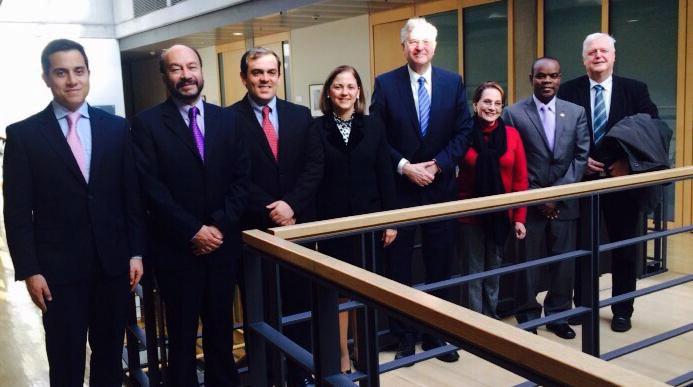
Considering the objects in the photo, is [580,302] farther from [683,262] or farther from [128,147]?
[683,262]

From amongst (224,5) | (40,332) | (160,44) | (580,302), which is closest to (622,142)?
(580,302)

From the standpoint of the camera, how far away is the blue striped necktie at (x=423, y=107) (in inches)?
128

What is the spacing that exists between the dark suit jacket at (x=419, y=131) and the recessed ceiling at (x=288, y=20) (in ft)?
22.3

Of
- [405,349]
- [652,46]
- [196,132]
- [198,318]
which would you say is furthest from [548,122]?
[652,46]

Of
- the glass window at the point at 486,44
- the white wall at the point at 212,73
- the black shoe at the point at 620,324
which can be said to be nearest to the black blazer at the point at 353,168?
the black shoe at the point at 620,324

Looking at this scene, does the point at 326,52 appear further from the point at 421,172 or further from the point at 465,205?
the point at 465,205

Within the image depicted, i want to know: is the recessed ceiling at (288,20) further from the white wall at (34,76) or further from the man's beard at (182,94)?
the man's beard at (182,94)

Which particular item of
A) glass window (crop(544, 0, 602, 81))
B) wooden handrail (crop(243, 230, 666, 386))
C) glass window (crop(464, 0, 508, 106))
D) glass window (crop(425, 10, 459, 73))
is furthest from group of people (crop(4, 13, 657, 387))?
glass window (crop(425, 10, 459, 73))

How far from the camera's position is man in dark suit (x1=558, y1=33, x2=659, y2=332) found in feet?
11.7

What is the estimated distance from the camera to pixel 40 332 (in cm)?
447

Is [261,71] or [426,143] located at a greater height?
[261,71]

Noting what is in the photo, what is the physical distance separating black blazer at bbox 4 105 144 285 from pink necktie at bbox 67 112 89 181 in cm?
3

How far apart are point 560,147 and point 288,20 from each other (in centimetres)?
893

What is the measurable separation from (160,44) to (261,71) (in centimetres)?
1352
